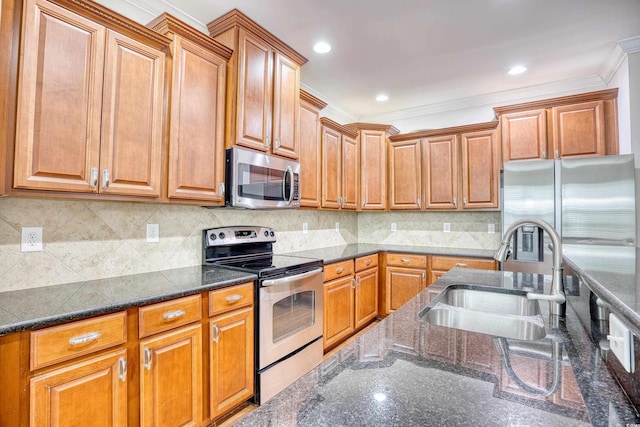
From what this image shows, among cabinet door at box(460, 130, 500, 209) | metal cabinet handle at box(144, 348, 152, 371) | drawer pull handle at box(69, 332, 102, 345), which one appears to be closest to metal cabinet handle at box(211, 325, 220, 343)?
metal cabinet handle at box(144, 348, 152, 371)

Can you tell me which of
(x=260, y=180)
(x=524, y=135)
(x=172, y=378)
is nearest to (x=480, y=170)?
(x=524, y=135)

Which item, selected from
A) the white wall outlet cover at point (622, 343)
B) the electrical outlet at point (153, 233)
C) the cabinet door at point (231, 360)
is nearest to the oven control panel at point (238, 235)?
the electrical outlet at point (153, 233)

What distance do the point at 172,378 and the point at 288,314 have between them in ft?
2.84

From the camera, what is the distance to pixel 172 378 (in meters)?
1.61

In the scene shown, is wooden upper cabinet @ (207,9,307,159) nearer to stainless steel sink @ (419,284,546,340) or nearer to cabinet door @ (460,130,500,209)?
stainless steel sink @ (419,284,546,340)

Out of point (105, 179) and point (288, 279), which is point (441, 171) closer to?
point (288, 279)

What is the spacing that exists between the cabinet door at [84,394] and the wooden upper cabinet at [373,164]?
308 cm

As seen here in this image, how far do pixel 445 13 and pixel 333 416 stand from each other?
263 cm

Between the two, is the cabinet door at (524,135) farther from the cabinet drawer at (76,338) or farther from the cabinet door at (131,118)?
the cabinet drawer at (76,338)

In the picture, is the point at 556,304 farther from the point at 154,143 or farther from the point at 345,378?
the point at 154,143

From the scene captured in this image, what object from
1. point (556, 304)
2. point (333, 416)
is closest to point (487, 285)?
point (556, 304)

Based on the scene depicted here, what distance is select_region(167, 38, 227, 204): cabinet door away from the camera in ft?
6.34

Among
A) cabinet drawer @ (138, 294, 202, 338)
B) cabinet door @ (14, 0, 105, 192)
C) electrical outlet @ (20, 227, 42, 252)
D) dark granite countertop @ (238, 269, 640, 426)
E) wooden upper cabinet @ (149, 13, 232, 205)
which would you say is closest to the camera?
dark granite countertop @ (238, 269, 640, 426)

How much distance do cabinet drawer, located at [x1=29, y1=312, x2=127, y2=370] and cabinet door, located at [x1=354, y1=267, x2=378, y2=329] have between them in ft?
7.64
